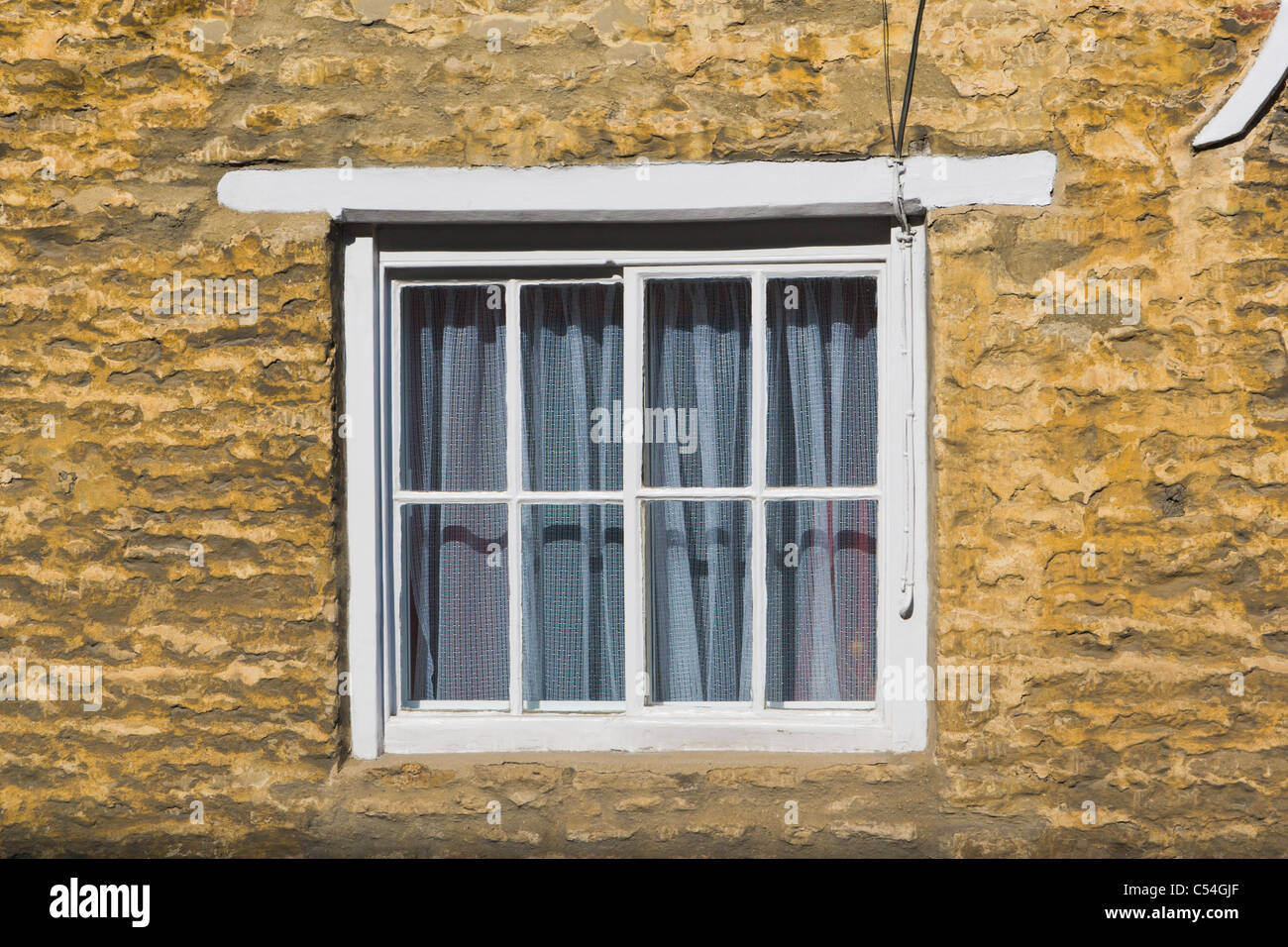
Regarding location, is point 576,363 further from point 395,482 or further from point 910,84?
point 910,84

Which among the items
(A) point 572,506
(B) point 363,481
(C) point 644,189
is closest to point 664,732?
(A) point 572,506

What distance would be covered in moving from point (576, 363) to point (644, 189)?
0.52 meters

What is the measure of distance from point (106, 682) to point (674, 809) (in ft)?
5.25

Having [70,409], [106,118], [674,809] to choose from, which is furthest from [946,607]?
[106,118]

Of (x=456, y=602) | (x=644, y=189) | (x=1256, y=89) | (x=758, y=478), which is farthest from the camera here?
(x=456, y=602)

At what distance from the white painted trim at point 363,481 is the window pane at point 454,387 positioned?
13 centimetres

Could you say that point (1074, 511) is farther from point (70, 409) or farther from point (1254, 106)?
point (70, 409)

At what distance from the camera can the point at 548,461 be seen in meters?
3.05

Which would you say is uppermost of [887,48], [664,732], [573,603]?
[887,48]

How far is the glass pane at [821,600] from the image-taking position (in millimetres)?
3020

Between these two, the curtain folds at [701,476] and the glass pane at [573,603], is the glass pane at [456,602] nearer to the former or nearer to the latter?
the glass pane at [573,603]

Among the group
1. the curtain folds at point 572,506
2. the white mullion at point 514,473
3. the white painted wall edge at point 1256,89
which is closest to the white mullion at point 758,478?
the curtain folds at point 572,506

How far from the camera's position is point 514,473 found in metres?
3.03

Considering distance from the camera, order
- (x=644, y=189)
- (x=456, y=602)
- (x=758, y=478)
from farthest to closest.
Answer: (x=456, y=602) < (x=758, y=478) < (x=644, y=189)
